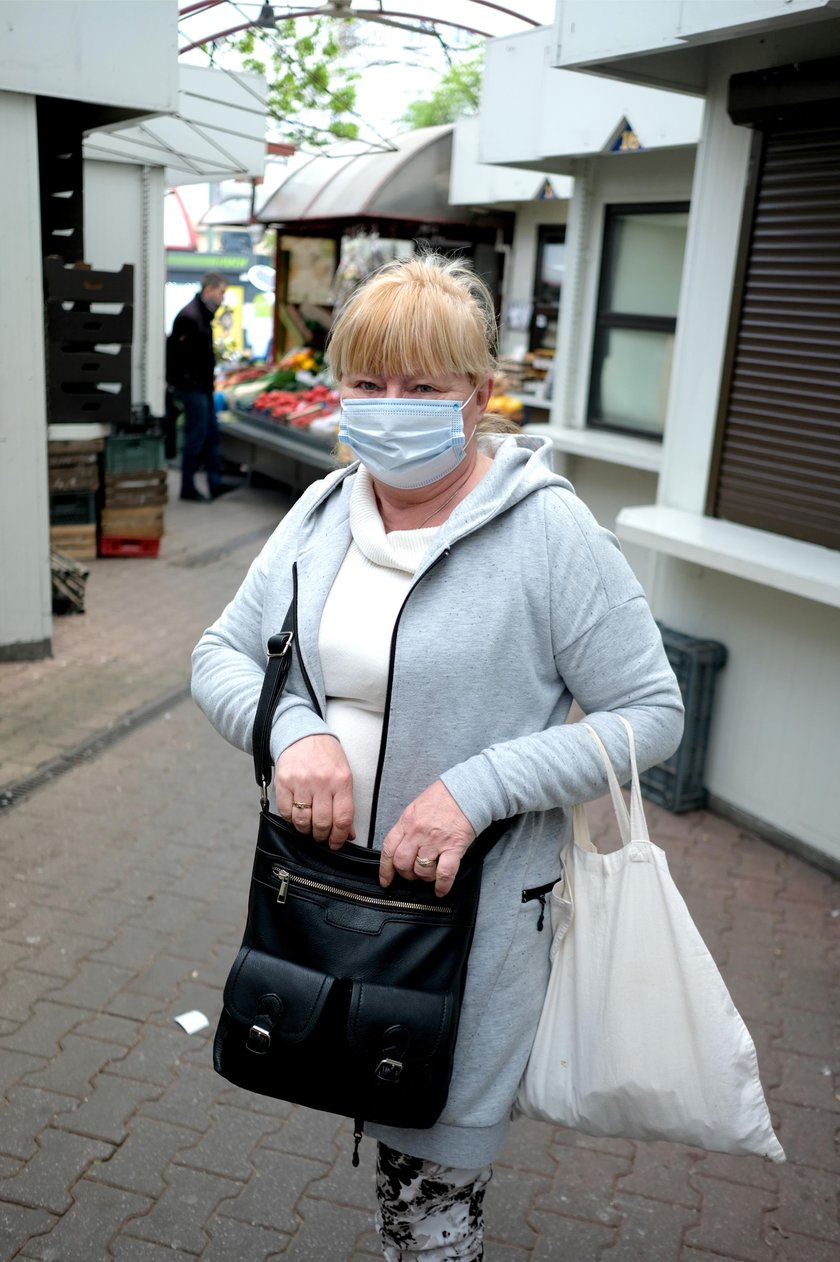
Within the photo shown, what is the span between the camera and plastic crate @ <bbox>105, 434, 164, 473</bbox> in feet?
30.3

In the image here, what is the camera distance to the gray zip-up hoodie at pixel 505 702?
1.81 m

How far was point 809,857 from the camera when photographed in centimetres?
491

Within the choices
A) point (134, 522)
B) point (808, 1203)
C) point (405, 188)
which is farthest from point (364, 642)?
point (405, 188)

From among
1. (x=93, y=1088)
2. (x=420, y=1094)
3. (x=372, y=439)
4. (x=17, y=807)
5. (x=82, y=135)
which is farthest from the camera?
(x=82, y=135)

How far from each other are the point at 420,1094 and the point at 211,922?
105 inches

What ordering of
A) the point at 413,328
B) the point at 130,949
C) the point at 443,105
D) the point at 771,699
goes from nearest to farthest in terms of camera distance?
the point at 413,328 < the point at 130,949 < the point at 771,699 < the point at 443,105

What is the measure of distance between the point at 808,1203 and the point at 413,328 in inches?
99.3

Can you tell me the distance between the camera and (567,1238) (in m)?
2.91

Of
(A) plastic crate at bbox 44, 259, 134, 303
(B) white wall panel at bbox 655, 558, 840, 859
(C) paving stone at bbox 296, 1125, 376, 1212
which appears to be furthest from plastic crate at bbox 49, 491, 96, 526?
(C) paving stone at bbox 296, 1125, 376, 1212

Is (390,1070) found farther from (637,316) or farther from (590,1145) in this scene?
(637,316)

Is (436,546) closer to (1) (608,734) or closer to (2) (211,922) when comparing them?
(1) (608,734)

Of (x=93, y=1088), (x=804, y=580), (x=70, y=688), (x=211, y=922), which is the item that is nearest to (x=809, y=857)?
(x=804, y=580)

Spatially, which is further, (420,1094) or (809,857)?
(809,857)

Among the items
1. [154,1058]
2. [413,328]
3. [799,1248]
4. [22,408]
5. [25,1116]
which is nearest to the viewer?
[413,328]
